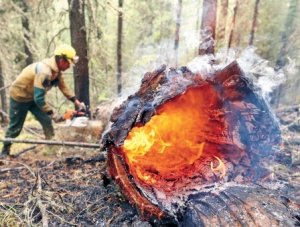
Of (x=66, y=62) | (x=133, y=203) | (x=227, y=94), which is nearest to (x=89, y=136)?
(x=66, y=62)

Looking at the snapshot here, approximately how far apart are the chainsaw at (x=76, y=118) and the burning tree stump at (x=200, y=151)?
9.19ft

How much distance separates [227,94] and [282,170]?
192 cm

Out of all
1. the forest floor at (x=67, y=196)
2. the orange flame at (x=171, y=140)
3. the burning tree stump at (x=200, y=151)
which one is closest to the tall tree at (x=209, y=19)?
the forest floor at (x=67, y=196)

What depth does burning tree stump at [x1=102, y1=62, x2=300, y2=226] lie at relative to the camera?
241 cm

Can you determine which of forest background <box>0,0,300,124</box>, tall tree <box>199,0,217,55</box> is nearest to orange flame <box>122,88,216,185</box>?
tall tree <box>199,0,217,55</box>

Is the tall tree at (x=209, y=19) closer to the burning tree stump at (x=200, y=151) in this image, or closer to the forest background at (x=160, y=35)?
the burning tree stump at (x=200, y=151)

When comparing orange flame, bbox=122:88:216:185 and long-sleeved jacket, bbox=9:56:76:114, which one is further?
long-sleeved jacket, bbox=9:56:76:114

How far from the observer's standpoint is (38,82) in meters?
5.17

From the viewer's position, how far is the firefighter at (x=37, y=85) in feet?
17.1

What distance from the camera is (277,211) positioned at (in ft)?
7.12

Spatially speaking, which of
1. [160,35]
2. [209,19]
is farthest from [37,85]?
[160,35]

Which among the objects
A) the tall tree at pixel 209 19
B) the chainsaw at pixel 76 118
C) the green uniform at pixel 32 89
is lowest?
the chainsaw at pixel 76 118

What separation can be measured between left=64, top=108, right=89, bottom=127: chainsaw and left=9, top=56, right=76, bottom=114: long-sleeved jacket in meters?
0.39

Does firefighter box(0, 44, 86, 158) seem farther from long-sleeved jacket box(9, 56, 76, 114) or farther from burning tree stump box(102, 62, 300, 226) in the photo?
burning tree stump box(102, 62, 300, 226)
